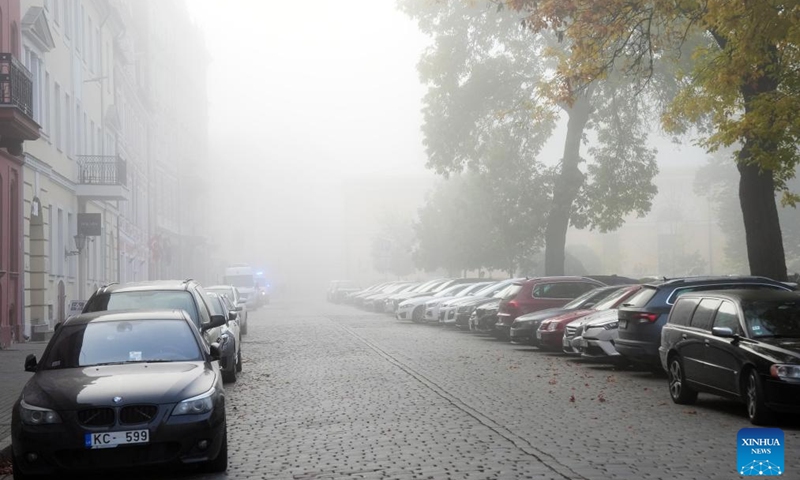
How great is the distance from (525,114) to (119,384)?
34.8 meters

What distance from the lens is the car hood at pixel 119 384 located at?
9.58 m

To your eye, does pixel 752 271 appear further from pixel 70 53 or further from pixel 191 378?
pixel 70 53

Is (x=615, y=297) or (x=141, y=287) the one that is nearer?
(x=141, y=287)

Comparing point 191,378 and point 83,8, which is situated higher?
point 83,8

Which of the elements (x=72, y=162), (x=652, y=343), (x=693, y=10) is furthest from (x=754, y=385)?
(x=72, y=162)

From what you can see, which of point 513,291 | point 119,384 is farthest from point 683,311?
point 513,291

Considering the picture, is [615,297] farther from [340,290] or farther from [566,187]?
[340,290]

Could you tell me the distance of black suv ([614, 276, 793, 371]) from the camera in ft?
59.5

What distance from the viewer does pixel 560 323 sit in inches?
962

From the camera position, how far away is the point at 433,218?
267ft

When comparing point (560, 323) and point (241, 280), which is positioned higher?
point (241, 280)

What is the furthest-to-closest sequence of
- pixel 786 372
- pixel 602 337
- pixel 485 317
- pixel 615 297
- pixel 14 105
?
pixel 485 317, pixel 615 297, pixel 14 105, pixel 602 337, pixel 786 372

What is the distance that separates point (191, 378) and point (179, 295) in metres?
7.01

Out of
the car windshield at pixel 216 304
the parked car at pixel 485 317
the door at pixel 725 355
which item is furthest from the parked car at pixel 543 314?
the door at pixel 725 355
